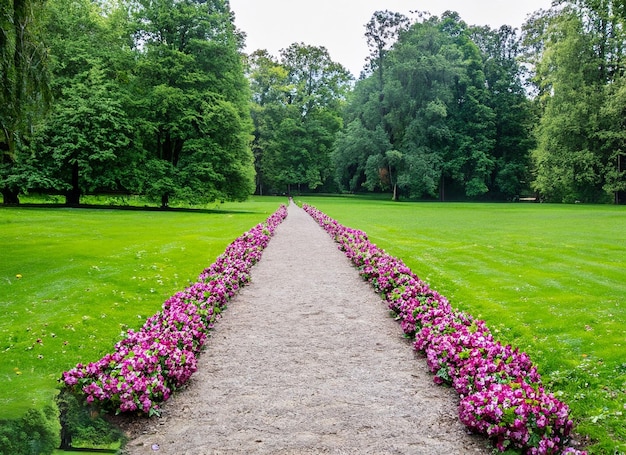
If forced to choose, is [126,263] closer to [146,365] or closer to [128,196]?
[146,365]

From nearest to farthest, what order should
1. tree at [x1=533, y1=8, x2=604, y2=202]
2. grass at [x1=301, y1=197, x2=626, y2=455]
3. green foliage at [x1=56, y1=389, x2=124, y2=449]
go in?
green foliage at [x1=56, y1=389, x2=124, y2=449], grass at [x1=301, y1=197, x2=626, y2=455], tree at [x1=533, y1=8, x2=604, y2=202]

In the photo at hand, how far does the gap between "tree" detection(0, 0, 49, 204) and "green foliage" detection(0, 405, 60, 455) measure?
362 inches

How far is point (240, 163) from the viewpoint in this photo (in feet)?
113

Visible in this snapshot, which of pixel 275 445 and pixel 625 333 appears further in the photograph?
pixel 625 333

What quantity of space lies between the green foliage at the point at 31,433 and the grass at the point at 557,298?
4.54 meters

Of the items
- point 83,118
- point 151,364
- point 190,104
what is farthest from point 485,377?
point 190,104

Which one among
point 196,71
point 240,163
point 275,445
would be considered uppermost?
point 196,71

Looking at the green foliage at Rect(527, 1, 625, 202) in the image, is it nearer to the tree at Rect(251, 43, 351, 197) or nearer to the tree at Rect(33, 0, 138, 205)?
the tree at Rect(251, 43, 351, 197)

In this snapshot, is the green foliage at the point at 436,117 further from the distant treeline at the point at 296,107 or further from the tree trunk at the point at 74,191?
the tree trunk at the point at 74,191

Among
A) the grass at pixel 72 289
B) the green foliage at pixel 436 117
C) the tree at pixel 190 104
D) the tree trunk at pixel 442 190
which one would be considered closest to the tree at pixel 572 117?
the green foliage at pixel 436 117

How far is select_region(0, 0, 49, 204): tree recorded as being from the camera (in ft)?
34.7

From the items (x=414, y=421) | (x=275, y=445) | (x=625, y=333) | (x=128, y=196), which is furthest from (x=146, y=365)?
(x=128, y=196)

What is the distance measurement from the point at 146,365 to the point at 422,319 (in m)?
3.67

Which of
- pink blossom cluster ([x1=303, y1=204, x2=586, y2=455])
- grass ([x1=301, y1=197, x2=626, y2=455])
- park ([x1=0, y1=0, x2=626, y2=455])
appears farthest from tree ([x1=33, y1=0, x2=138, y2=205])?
pink blossom cluster ([x1=303, y1=204, x2=586, y2=455])
